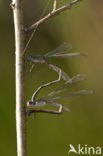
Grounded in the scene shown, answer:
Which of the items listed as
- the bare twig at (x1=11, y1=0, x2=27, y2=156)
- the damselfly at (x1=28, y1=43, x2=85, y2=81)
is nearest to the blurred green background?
the damselfly at (x1=28, y1=43, x2=85, y2=81)

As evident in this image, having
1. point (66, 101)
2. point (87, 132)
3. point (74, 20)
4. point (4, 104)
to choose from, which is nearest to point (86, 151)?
point (87, 132)

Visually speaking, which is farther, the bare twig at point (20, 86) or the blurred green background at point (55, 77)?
the blurred green background at point (55, 77)

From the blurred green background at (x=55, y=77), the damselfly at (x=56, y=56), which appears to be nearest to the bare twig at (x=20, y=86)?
the damselfly at (x=56, y=56)

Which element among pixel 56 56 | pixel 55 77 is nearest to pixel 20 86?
pixel 56 56

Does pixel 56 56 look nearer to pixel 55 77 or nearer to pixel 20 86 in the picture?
pixel 20 86

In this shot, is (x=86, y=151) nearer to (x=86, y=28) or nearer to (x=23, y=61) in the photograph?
(x=86, y=28)

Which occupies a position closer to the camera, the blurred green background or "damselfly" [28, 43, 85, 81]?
"damselfly" [28, 43, 85, 81]

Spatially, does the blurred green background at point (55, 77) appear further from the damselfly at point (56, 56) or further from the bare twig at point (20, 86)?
the bare twig at point (20, 86)

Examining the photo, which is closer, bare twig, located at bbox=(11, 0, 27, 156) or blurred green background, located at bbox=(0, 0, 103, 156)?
bare twig, located at bbox=(11, 0, 27, 156)

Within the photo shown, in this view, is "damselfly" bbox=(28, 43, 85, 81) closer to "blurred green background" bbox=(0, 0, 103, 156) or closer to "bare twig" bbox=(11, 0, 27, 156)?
"bare twig" bbox=(11, 0, 27, 156)
